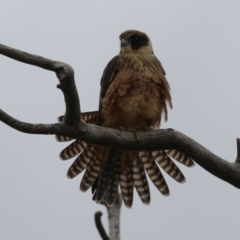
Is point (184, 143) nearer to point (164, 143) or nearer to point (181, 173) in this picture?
point (164, 143)

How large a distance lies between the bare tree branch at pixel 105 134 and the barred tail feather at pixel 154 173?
1.41 m

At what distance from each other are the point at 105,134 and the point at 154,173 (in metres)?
1.71

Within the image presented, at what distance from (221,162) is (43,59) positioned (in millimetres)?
1425

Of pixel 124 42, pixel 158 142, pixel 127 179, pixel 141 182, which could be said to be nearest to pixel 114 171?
pixel 127 179

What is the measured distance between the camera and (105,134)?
459 centimetres

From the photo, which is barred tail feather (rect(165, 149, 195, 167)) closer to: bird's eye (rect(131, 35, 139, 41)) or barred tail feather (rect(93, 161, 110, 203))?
barred tail feather (rect(93, 161, 110, 203))

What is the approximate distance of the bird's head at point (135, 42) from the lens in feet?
20.5

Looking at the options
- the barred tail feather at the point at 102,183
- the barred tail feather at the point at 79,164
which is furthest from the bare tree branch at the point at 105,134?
the barred tail feather at the point at 102,183

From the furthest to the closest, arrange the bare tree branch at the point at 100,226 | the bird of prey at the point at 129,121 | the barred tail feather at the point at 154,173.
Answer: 1. the barred tail feather at the point at 154,173
2. the bird of prey at the point at 129,121
3. the bare tree branch at the point at 100,226

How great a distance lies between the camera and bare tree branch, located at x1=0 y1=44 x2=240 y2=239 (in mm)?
4078

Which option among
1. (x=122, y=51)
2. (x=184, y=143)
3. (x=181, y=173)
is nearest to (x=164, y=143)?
(x=184, y=143)

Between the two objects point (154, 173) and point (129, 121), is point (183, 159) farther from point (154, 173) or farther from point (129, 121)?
point (129, 121)

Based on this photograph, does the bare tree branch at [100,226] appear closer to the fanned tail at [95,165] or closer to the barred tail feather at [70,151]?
the barred tail feather at [70,151]

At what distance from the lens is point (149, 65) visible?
5.92 m
